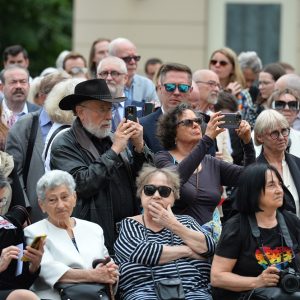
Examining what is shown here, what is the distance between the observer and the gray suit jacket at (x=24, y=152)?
33.5 feet

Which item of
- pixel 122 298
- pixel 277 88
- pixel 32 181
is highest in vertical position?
pixel 277 88

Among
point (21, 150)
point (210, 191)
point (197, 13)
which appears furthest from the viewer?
point (197, 13)

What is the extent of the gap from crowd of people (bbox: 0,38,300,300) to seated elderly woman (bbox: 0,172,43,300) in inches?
0.4

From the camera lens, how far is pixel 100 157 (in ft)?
30.8

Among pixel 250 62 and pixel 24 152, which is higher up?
pixel 250 62

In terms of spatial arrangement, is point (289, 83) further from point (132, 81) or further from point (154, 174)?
point (154, 174)

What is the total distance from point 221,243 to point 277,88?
11.8 feet

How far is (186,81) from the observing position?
10867mm

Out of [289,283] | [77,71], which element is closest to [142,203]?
[289,283]

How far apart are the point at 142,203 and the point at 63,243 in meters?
0.71

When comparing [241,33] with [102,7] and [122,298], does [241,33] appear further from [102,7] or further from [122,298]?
[122,298]

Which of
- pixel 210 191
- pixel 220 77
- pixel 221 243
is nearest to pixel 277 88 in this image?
pixel 220 77

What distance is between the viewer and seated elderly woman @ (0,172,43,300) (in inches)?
340

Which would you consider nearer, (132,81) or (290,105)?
(290,105)
